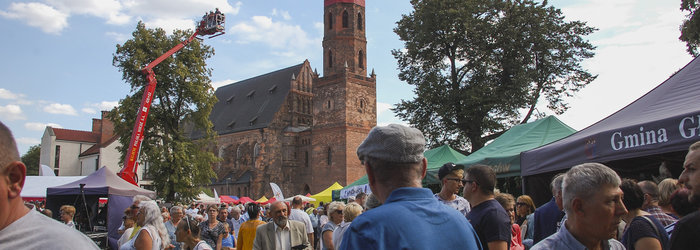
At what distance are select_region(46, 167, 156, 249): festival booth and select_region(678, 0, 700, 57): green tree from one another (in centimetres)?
1746

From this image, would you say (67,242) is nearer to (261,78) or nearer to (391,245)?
(391,245)

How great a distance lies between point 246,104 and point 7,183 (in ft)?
206

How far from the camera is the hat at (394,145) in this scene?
6.82 feet

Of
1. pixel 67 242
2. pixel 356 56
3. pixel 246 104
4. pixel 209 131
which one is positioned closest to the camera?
pixel 67 242

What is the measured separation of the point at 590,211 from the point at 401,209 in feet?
3.41

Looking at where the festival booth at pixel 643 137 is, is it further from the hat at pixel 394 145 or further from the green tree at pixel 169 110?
the green tree at pixel 169 110

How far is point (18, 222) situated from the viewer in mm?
1573

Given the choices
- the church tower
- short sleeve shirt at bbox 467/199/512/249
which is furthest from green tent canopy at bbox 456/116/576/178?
the church tower

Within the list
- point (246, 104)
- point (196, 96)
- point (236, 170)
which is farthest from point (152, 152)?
point (246, 104)

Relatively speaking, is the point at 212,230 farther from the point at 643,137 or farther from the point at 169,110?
the point at 169,110

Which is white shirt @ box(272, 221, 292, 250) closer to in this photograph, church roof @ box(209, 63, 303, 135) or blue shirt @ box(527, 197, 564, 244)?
blue shirt @ box(527, 197, 564, 244)

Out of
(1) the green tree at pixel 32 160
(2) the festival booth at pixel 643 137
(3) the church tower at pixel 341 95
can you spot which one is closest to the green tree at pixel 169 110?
(3) the church tower at pixel 341 95

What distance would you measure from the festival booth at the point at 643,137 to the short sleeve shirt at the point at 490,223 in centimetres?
363

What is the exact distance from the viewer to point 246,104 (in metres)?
63.3
